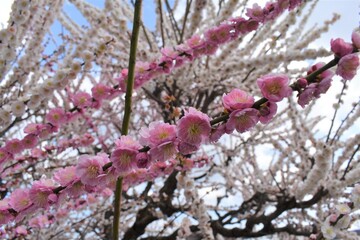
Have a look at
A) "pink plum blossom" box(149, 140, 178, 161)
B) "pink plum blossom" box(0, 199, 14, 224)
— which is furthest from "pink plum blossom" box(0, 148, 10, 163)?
"pink plum blossom" box(149, 140, 178, 161)

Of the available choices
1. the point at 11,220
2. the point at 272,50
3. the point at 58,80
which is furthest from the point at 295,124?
the point at 11,220

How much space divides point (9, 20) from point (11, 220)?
2.00 metres

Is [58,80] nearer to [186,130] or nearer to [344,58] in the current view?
[186,130]

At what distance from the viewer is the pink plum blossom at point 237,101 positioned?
1105 mm

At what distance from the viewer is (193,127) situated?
3.77 ft

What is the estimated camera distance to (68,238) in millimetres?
6582

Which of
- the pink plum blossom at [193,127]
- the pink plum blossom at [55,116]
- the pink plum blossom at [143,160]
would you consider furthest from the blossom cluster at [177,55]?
the pink plum blossom at [193,127]

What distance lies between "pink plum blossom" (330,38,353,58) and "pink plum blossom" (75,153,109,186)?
0.85 m

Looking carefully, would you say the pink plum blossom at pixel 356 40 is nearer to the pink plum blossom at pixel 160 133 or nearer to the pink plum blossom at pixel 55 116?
the pink plum blossom at pixel 160 133

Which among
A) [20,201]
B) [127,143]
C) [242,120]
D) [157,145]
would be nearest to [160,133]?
[157,145]

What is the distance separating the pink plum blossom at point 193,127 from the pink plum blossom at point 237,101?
7cm

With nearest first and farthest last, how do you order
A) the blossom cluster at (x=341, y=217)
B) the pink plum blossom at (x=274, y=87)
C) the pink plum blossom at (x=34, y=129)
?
the pink plum blossom at (x=274, y=87) < the blossom cluster at (x=341, y=217) < the pink plum blossom at (x=34, y=129)

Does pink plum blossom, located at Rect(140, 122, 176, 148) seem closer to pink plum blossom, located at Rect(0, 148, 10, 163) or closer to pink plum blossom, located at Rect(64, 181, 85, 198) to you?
pink plum blossom, located at Rect(64, 181, 85, 198)

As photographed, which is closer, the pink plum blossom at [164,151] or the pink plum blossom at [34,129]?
the pink plum blossom at [164,151]
